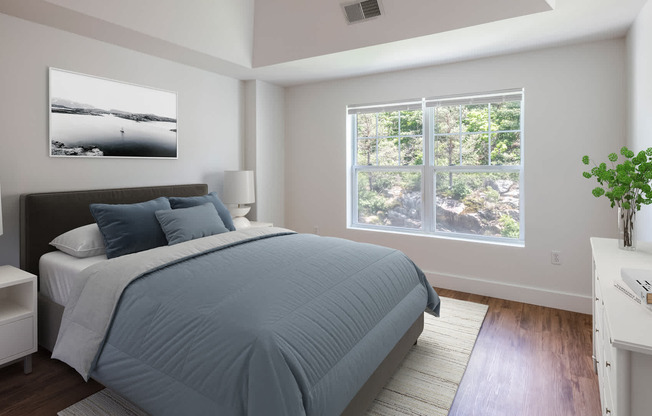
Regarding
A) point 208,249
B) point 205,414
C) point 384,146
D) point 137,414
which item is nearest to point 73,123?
point 208,249

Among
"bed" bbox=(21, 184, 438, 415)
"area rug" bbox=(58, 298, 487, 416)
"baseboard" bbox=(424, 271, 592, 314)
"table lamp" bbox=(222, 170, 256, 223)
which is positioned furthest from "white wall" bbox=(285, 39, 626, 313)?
"table lamp" bbox=(222, 170, 256, 223)

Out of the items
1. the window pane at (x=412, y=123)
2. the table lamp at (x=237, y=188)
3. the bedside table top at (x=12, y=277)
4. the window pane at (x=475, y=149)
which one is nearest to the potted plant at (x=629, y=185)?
the window pane at (x=475, y=149)

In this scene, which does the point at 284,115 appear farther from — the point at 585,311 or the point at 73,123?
the point at 585,311

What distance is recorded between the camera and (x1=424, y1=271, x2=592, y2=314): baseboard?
129 inches

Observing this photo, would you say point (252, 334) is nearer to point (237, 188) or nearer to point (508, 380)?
point (508, 380)

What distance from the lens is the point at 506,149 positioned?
12.0 feet

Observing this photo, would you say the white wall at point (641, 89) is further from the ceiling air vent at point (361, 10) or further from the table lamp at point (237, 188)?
the table lamp at point (237, 188)

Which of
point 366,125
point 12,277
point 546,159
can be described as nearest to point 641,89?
point 546,159

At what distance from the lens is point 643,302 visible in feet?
4.08

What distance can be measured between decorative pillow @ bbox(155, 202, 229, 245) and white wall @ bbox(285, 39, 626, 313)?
205cm

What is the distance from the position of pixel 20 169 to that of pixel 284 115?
9.38 feet

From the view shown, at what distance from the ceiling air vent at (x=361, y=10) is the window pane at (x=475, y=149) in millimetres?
1545

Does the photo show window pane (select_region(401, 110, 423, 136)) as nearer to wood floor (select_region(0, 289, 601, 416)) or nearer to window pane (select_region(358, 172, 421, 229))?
window pane (select_region(358, 172, 421, 229))

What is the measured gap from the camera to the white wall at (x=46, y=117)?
2.67m
